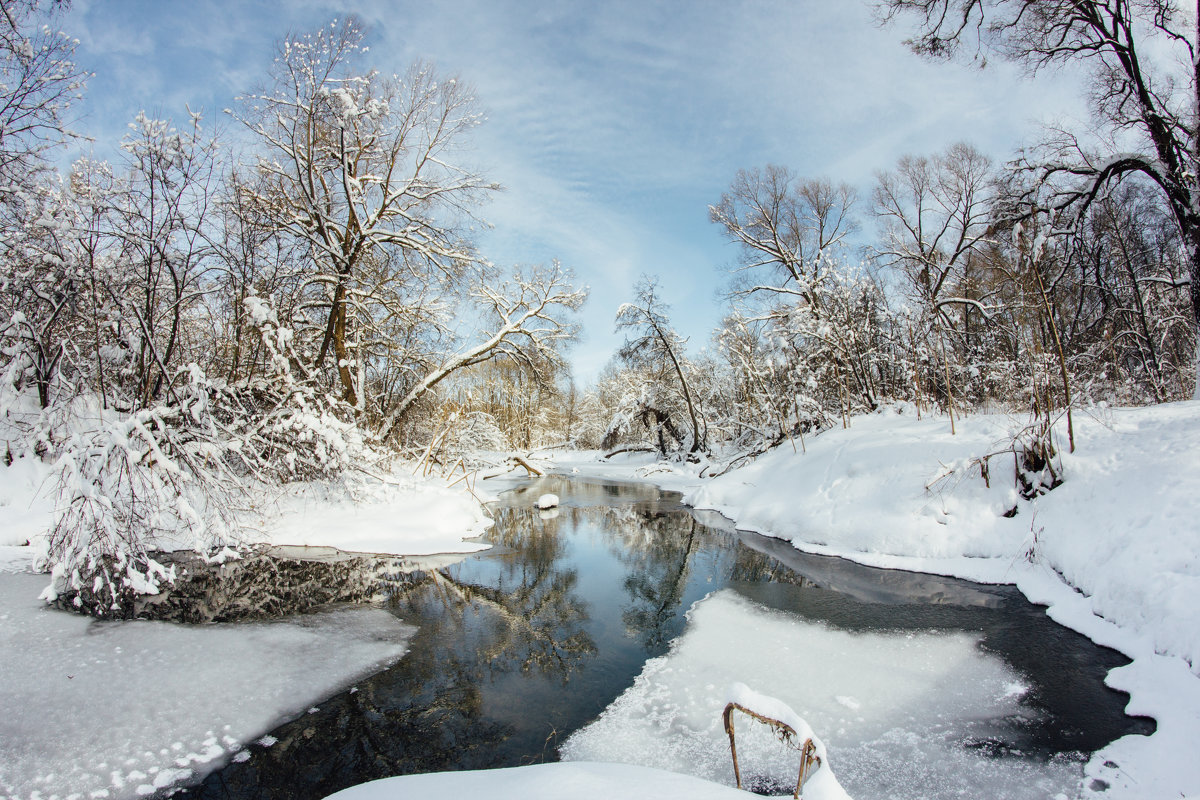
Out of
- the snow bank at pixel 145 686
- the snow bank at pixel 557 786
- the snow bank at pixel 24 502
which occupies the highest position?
the snow bank at pixel 24 502

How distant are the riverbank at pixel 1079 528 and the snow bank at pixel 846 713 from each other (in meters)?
0.65

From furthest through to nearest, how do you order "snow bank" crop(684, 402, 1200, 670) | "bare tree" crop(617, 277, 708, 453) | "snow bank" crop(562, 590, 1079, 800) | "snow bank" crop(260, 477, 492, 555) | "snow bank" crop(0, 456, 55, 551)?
"bare tree" crop(617, 277, 708, 453) → "snow bank" crop(260, 477, 492, 555) → "snow bank" crop(0, 456, 55, 551) → "snow bank" crop(684, 402, 1200, 670) → "snow bank" crop(562, 590, 1079, 800)

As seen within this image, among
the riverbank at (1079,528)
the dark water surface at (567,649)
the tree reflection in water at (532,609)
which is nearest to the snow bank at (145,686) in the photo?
the dark water surface at (567,649)

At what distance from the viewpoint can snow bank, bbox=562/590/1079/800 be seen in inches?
126

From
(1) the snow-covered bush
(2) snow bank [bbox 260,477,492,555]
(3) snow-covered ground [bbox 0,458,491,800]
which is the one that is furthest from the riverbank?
(1) the snow-covered bush

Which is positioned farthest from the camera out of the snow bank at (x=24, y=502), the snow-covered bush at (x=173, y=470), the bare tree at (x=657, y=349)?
the bare tree at (x=657, y=349)

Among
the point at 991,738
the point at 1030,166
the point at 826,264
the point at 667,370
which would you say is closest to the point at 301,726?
the point at 991,738

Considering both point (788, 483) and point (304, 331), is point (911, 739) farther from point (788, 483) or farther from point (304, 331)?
point (304, 331)

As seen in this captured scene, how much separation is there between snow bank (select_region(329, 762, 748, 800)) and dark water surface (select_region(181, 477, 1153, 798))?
1.09 meters

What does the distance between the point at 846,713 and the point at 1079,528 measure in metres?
4.58

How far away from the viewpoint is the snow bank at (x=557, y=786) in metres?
1.88

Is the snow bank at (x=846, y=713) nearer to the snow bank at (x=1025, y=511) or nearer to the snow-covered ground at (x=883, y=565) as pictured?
the snow-covered ground at (x=883, y=565)

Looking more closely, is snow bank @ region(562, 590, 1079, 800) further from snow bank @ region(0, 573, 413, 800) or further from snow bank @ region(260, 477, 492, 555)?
snow bank @ region(260, 477, 492, 555)

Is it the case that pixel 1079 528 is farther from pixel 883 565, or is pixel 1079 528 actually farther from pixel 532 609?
pixel 532 609
